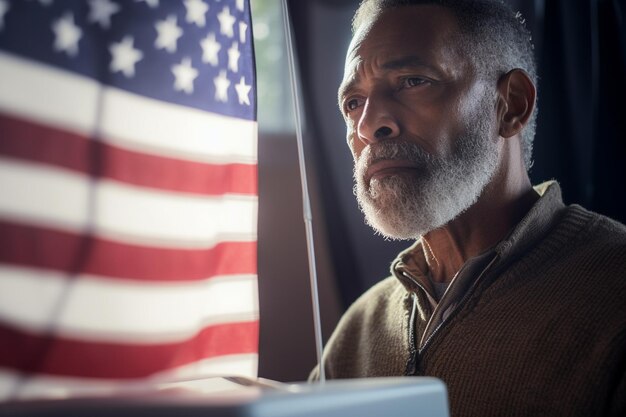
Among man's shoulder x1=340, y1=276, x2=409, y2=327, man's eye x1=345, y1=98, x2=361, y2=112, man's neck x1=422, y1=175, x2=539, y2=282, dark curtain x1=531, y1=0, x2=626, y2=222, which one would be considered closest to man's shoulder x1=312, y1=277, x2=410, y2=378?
man's shoulder x1=340, y1=276, x2=409, y2=327

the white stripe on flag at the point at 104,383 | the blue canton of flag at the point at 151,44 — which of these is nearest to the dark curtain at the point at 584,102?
the blue canton of flag at the point at 151,44

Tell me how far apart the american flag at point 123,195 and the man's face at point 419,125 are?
372 mm

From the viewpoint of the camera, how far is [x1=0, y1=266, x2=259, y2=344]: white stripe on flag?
0.76 metres

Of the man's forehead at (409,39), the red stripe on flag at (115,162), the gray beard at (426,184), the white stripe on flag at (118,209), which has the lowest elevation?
the white stripe on flag at (118,209)

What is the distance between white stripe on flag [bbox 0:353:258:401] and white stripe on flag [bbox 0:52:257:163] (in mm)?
317

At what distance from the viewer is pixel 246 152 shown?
3.41ft


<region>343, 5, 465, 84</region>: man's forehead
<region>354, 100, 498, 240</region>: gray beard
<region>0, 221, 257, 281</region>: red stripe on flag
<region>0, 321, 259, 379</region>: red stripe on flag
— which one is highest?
<region>343, 5, 465, 84</region>: man's forehead

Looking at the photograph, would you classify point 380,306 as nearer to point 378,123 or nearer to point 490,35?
point 378,123

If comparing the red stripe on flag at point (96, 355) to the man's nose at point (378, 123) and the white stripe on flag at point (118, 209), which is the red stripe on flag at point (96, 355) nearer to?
the white stripe on flag at point (118, 209)

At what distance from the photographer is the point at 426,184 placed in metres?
1.31

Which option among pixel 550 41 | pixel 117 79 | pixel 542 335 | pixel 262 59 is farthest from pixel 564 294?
pixel 262 59

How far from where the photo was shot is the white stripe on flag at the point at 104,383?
704mm

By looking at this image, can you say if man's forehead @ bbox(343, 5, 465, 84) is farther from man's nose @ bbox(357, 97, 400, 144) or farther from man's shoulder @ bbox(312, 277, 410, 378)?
man's shoulder @ bbox(312, 277, 410, 378)

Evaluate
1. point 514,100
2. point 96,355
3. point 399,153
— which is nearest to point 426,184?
point 399,153
